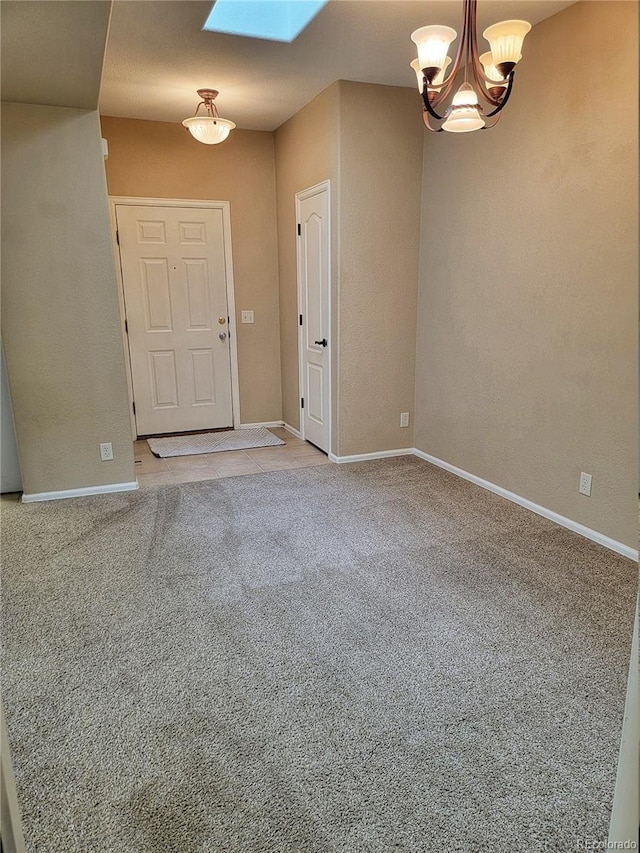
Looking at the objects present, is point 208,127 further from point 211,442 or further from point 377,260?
point 211,442

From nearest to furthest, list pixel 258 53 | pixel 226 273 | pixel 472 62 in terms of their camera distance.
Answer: pixel 472 62 → pixel 258 53 → pixel 226 273

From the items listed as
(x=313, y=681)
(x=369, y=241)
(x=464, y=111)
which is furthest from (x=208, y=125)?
(x=313, y=681)

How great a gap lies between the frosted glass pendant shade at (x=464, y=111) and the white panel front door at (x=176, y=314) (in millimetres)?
2997

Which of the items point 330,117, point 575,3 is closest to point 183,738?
point 575,3

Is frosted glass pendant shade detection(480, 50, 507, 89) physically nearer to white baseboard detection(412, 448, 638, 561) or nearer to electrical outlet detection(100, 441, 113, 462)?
white baseboard detection(412, 448, 638, 561)

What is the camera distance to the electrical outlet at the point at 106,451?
3.72 m

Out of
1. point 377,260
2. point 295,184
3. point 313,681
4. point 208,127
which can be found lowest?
point 313,681

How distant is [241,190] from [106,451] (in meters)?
2.86

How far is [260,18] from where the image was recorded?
9.70ft

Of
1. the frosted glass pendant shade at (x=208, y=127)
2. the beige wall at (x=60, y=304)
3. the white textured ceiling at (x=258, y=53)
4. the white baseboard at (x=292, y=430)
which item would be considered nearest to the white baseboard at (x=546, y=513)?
the white baseboard at (x=292, y=430)

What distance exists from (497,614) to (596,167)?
225 cm

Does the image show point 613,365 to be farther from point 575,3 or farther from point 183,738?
point 183,738

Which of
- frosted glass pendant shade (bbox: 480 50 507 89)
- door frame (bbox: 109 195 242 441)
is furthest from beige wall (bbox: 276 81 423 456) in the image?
frosted glass pendant shade (bbox: 480 50 507 89)

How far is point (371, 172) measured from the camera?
395 centimetres
